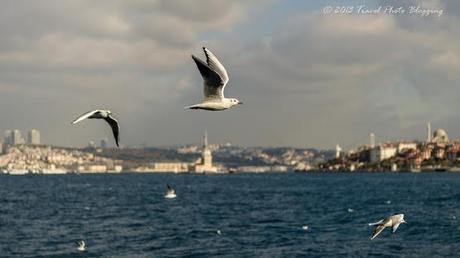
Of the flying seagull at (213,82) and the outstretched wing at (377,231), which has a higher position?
the flying seagull at (213,82)

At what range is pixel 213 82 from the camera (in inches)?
380

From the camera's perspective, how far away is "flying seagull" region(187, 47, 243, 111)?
30.8ft

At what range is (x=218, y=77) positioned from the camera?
31.1 ft

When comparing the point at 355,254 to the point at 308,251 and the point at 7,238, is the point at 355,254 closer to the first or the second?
the point at 308,251

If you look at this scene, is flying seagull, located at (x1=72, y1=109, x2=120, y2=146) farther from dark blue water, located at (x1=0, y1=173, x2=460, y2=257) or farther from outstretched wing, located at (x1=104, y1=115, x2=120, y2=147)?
dark blue water, located at (x1=0, y1=173, x2=460, y2=257)

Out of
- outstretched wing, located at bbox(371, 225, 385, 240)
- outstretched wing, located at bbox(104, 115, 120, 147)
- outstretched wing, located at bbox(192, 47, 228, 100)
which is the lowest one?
outstretched wing, located at bbox(371, 225, 385, 240)

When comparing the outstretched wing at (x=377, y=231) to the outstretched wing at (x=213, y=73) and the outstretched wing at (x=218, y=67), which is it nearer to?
the outstretched wing at (x=213, y=73)

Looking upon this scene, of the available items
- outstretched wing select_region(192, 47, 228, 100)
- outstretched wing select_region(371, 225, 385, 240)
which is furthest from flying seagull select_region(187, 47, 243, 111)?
outstretched wing select_region(371, 225, 385, 240)

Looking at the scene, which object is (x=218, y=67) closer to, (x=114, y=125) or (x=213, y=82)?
(x=213, y=82)

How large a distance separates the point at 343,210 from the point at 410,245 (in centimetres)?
2922

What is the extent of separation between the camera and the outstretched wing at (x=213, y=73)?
9.37m

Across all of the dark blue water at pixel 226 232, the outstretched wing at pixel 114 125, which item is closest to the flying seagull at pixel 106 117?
the outstretched wing at pixel 114 125

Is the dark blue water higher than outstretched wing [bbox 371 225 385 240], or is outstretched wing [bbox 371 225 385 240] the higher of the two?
outstretched wing [bbox 371 225 385 240]

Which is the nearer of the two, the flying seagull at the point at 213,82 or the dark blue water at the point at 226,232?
the flying seagull at the point at 213,82
